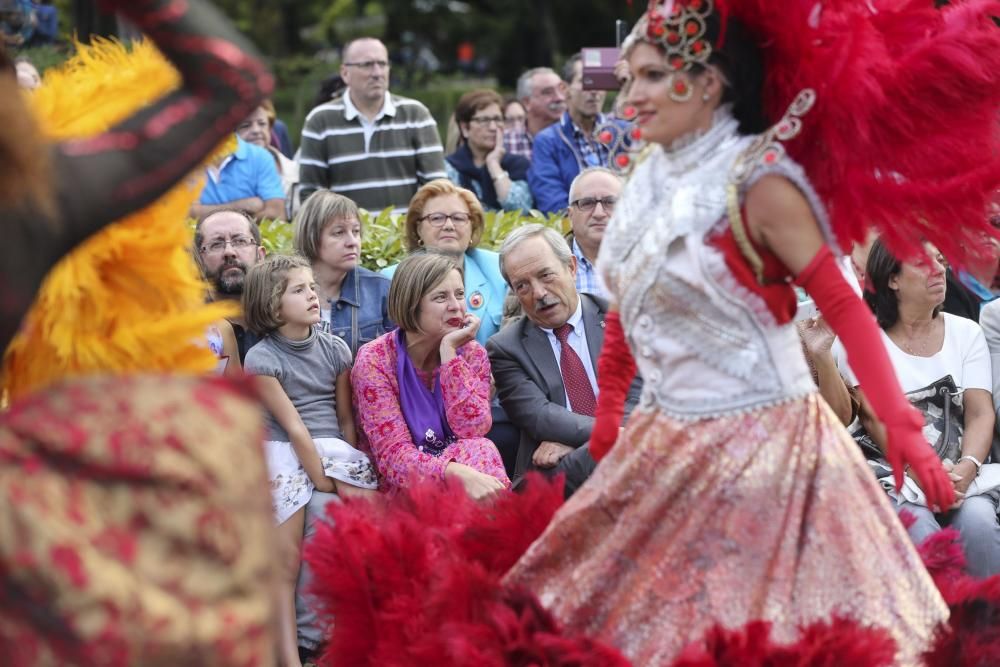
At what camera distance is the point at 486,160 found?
28.2ft

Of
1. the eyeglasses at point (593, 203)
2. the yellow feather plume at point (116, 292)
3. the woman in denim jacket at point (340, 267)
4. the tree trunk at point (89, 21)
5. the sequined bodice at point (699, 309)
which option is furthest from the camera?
the tree trunk at point (89, 21)

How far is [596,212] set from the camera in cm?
608

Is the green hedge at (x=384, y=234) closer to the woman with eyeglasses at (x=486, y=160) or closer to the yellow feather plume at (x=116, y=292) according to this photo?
the woman with eyeglasses at (x=486, y=160)

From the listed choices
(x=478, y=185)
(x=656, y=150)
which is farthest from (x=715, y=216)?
(x=478, y=185)

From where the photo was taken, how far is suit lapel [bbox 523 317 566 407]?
5.34 metres

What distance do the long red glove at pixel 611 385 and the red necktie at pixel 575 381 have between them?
1.66 meters

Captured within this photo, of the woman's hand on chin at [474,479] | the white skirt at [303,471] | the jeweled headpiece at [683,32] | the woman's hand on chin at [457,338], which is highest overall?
the jeweled headpiece at [683,32]

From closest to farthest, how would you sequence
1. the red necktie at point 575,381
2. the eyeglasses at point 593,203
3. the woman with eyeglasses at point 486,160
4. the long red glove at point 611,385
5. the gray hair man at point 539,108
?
1. the long red glove at point 611,385
2. the red necktie at point 575,381
3. the eyeglasses at point 593,203
4. the woman with eyeglasses at point 486,160
5. the gray hair man at point 539,108

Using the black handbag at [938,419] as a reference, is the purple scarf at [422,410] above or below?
above

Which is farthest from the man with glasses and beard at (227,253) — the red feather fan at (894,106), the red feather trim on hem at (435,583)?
the red feather fan at (894,106)

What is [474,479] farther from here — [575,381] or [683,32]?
[683,32]

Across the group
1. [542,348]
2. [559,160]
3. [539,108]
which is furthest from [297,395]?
[539,108]

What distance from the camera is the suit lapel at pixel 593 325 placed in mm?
5430

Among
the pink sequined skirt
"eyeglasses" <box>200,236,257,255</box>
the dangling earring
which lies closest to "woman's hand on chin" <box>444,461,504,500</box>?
"eyeglasses" <box>200,236,257,255</box>
